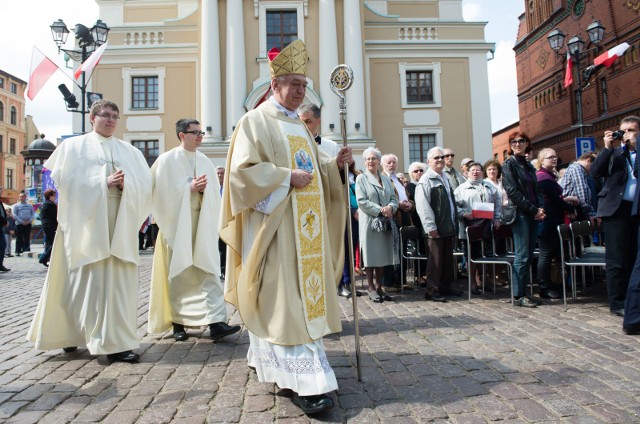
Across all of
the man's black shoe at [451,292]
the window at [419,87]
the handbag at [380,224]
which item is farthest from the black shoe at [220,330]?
the window at [419,87]

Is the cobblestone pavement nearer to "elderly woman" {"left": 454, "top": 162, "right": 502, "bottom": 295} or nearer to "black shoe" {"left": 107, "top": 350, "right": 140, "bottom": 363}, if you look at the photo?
"black shoe" {"left": 107, "top": 350, "right": 140, "bottom": 363}

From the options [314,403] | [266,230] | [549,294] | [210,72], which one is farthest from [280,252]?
[210,72]

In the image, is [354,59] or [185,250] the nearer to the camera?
[185,250]

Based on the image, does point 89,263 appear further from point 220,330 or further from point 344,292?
point 344,292

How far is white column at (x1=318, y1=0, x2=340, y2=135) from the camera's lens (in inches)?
915

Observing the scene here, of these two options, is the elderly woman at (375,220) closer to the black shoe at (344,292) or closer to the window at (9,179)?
the black shoe at (344,292)

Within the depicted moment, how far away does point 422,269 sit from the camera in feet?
28.6

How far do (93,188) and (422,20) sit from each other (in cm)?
2462

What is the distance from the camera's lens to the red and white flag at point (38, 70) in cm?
1048

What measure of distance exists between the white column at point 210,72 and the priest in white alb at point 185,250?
60.2 feet

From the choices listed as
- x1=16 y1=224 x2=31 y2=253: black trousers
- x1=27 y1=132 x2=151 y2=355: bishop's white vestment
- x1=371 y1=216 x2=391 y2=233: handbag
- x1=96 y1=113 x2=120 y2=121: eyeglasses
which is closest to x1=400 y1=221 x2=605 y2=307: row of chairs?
x1=371 y1=216 x2=391 y2=233: handbag

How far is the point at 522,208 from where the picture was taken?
19.9 ft

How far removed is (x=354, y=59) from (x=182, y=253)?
66.5ft

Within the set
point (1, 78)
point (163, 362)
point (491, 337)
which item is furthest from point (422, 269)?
point (1, 78)
